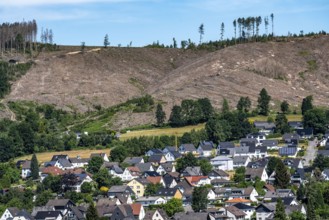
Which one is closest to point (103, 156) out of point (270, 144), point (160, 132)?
point (160, 132)

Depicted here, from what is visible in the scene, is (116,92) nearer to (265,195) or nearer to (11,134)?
(11,134)

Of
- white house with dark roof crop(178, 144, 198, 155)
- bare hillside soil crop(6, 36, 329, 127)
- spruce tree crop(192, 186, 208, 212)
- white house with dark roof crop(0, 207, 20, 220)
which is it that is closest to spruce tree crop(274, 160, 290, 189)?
spruce tree crop(192, 186, 208, 212)

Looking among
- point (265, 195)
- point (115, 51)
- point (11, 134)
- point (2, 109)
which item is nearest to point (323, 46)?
point (115, 51)

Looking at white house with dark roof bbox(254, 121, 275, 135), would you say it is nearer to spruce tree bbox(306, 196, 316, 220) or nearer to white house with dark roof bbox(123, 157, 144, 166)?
white house with dark roof bbox(123, 157, 144, 166)

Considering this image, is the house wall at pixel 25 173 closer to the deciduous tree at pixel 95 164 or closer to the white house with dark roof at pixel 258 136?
the deciduous tree at pixel 95 164

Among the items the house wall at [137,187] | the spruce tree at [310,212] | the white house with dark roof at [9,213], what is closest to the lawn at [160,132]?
the house wall at [137,187]

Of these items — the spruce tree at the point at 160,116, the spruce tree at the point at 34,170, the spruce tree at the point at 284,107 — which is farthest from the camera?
the spruce tree at the point at 284,107
